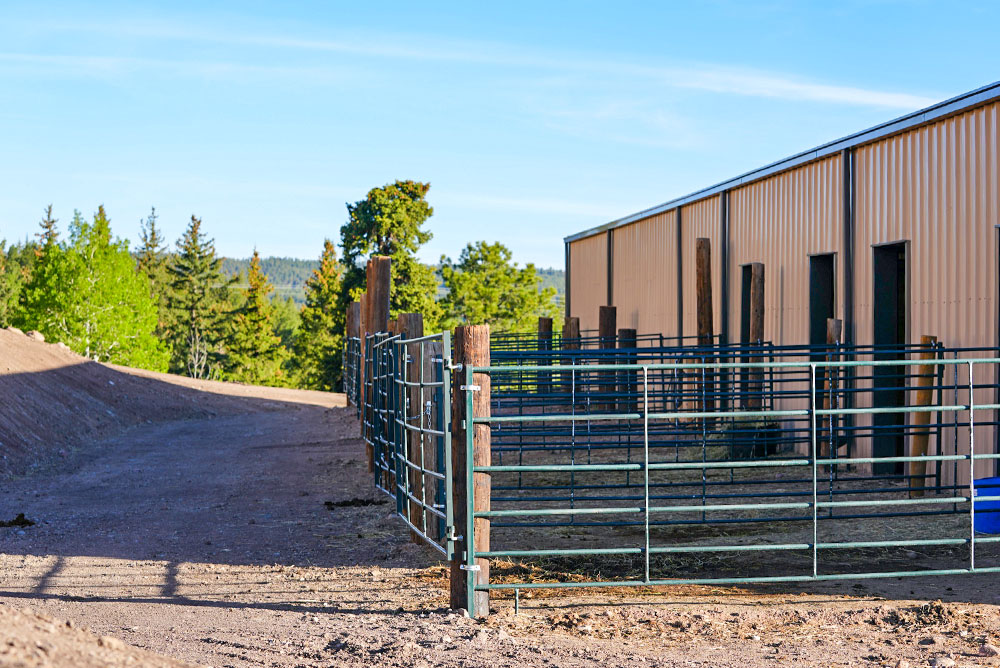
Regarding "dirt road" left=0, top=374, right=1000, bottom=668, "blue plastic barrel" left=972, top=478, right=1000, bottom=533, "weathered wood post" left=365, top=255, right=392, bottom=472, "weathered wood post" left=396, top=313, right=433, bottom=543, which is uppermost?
"weathered wood post" left=365, top=255, right=392, bottom=472

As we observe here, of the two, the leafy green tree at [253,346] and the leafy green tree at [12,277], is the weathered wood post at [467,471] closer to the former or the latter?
the leafy green tree at [12,277]

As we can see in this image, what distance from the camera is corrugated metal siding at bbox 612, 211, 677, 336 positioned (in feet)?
74.6

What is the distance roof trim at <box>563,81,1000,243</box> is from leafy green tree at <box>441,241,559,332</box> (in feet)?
122

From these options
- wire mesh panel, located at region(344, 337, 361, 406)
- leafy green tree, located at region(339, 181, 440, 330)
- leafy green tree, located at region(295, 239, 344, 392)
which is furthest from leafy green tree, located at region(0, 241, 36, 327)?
wire mesh panel, located at region(344, 337, 361, 406)

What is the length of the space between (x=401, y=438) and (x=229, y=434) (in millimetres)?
12861

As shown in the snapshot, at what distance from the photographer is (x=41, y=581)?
823cm

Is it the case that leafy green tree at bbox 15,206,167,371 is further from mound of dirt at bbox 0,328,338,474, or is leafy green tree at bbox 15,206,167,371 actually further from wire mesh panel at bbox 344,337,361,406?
wire mesh panel at bbox 344,337,361,406

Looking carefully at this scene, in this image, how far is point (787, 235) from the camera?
16719 millimetres

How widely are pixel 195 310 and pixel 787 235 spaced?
62106 millimetres

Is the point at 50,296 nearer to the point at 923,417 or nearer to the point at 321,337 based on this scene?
the point at 321,337

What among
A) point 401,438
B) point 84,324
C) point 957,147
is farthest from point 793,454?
point 84,324

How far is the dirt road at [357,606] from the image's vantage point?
6.14m

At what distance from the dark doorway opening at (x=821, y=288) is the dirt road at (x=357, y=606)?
7866mm

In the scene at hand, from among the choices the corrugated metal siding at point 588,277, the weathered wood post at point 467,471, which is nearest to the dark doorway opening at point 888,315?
the weathered wood post at point 467,471
